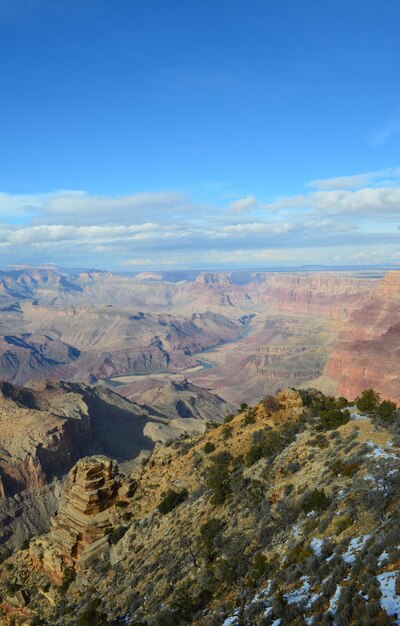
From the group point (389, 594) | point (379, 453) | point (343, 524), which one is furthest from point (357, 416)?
point (389, 594)

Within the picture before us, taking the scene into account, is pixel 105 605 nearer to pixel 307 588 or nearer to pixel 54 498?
pixel 307 588

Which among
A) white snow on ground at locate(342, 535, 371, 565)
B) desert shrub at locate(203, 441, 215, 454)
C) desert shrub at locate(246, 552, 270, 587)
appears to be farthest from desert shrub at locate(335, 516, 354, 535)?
desert shrub at locate(203, 441, 215, 454)

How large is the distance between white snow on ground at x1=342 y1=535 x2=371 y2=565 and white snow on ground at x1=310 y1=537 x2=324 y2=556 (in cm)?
126

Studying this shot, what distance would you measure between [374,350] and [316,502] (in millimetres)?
134225

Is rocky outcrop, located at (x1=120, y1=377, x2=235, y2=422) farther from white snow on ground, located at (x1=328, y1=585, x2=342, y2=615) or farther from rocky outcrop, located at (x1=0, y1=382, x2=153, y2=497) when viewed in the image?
white snow on ground, located at (x1=328, y1=585, x2=342, y2=615)

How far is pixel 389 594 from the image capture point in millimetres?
12211

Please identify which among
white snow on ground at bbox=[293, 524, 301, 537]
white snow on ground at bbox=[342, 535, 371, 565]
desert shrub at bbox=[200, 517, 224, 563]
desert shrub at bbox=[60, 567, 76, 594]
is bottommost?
desert shrub at bbox=[60, 567, 76, 594]

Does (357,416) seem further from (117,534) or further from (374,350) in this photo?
(374,350)

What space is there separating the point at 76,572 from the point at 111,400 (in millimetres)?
116661

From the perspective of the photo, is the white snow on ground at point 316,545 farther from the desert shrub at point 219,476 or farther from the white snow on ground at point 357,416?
the white snow on ground at point 357,416

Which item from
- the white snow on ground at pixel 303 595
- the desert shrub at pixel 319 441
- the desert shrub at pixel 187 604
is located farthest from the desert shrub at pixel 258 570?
the desert shrub at pixel 319 441

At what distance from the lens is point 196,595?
19.9 meters

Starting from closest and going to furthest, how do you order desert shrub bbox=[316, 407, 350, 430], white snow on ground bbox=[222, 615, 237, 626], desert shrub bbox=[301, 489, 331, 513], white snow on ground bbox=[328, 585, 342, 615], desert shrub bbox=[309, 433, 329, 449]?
white snow on ground bbox=[328, 585, 342, 615], white snow on ground bbox=[222, 615, 237, 626], desert shrub bbox=[301, 489, 331, 513], desert shrub bbox=[309, 433, 329, 449], desert shrub bbox=[316, 407, 350, 430]

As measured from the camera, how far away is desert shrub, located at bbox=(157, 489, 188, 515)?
105ft
